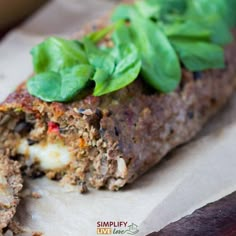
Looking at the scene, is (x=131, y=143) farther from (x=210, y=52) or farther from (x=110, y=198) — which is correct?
(x=210, y=52)

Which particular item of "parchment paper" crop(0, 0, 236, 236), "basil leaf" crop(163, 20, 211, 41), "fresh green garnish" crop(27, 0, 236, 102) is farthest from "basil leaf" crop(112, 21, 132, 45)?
"parchment paper" crop(0, 0, 236, 236)

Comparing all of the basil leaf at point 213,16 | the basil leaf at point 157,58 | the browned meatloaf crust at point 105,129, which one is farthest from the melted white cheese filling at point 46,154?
the basil leaf at point 213,16

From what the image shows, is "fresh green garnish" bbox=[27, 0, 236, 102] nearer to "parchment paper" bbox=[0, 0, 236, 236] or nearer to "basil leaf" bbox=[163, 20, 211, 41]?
"basil leaf" bbox=[163, 20, 211, 41]

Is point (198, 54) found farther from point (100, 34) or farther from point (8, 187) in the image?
point (8, 187)

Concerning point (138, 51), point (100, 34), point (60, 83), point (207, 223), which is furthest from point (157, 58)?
point (207, 223)

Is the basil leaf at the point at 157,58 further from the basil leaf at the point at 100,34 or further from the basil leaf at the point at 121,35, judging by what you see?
the basil leaf at the point at 100,34
